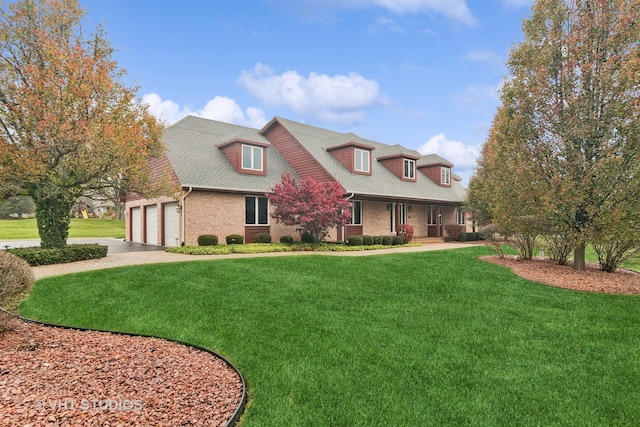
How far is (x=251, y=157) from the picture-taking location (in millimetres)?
20766

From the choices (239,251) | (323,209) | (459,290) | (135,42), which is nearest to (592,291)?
(459,290)

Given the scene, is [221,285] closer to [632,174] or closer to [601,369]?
[601,369]

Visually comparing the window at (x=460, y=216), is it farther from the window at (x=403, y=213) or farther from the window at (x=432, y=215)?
the window at (x=403, y=213)

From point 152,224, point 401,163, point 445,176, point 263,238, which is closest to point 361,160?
point 401,163

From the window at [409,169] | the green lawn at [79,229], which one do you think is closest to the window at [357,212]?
the window at [409,169]

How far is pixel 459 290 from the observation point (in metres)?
8.89

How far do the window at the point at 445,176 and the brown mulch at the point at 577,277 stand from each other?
1791 centimetres

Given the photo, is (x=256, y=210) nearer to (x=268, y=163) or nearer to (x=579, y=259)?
(x=268, y=163)

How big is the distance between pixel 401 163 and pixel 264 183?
1149 cm

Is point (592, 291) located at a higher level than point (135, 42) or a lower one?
lower

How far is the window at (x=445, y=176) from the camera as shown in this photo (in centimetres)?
3037

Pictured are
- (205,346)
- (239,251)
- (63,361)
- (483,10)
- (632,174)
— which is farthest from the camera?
(239,251)

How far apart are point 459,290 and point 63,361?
311 inches

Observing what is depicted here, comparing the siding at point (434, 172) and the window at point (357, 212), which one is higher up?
the siding at point (434, 172)
